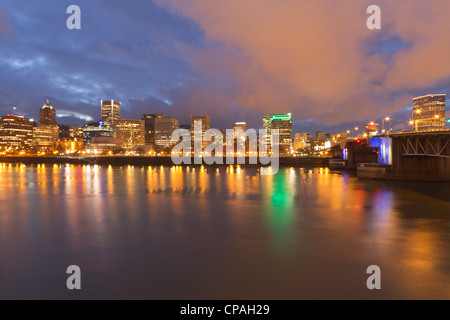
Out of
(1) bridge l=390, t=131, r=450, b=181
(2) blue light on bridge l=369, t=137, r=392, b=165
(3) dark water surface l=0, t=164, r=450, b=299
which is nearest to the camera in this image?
(3) dark water surface l=0, t=164, r=450, b=299

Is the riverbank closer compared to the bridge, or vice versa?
the bridge

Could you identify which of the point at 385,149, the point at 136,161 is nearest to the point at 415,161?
the point at 385,149

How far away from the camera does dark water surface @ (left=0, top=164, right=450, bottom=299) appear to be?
10.5 m

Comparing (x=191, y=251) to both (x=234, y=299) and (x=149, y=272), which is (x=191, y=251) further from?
(x=234, y=299)

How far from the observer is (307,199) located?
1299 inches

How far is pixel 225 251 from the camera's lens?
14.7 m

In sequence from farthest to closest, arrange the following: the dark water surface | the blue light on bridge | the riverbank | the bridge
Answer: the riverbank → the blue light on bridge → the bridge → the dark water surface

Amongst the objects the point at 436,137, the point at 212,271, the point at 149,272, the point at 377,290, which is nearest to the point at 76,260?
the point at 149,272

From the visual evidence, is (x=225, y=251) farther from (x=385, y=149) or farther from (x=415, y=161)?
(x=385, y=149)

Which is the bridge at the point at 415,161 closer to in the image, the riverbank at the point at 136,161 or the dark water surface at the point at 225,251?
the dark water surface at the point at 225,251

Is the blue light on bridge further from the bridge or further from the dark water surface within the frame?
the dark water surface

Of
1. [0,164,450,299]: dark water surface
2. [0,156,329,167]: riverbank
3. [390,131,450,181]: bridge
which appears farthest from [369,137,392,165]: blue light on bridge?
[0,156,329,167]: riverbank

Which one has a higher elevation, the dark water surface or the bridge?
the bridge

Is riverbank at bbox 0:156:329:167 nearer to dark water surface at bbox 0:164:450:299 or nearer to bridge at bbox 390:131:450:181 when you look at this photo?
bridge at bbox 390:131:450:181
